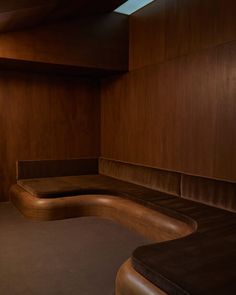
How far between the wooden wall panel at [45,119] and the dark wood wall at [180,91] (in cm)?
49

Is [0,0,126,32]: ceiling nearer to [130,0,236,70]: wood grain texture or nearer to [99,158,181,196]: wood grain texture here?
[130,0,236,70]: wood grain texture

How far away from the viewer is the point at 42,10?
287 cm

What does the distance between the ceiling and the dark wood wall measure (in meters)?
0.57

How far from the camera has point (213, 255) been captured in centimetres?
174

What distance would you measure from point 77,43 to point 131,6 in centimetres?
84

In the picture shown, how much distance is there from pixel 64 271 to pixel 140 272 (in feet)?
2.66

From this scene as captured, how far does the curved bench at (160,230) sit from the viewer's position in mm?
1486

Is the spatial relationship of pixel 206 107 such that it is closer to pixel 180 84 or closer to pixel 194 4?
pixel 180 84

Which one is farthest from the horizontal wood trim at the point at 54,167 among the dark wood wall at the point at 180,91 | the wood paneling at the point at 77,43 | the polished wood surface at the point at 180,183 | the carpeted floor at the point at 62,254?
the wood paneling at the point at 77,43

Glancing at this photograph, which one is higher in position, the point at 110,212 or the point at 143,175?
the point at 143,175

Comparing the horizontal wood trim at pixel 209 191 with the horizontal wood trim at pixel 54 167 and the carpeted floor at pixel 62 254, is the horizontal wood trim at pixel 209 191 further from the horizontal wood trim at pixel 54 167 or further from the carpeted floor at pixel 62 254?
the horizontal wood trim at pixel 54 167

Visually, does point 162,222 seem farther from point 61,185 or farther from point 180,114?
point 61,185

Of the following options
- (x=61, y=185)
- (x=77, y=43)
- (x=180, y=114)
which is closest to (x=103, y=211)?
(x=61, y=185)

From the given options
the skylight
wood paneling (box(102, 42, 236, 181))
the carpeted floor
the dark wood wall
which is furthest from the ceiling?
the carpeted floor
